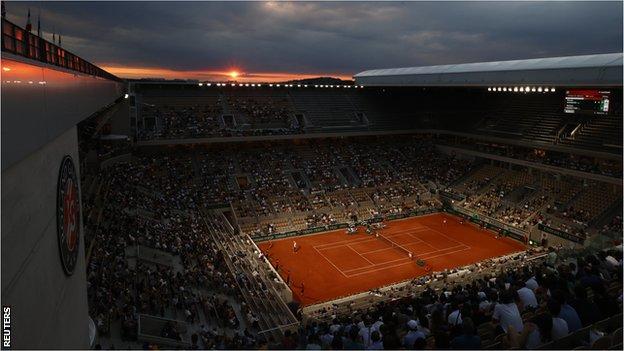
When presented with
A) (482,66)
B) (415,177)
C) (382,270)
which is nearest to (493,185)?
(415,177)

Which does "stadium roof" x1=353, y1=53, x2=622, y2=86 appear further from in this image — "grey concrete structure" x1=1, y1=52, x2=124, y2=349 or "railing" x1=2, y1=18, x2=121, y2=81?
"grey concrete structure" x1=1, y1=52, x2=124, y2=349

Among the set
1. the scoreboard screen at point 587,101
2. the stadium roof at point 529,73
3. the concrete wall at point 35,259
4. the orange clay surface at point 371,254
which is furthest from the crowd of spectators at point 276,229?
the stadium roof at point 529,73

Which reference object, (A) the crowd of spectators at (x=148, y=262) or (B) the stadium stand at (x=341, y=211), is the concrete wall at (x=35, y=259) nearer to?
(B) the stadium stand at (x=341, y=211)

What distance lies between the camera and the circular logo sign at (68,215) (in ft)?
23.0

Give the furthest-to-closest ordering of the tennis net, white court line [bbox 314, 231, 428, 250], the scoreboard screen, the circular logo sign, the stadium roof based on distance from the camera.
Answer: the scoreboard screen < white court line [bbox 314, 231, 428, 250] < the tennis net < the stadium roof < the circular logo sign

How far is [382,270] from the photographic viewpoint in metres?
27.5

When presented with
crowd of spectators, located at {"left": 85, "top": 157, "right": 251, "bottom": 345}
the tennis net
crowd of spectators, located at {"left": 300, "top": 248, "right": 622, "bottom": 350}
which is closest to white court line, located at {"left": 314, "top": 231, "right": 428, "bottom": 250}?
the tennis net

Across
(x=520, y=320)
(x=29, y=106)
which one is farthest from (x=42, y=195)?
(x=520, y=320)

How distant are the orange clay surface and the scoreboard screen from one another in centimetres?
1254

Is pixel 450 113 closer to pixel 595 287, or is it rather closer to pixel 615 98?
pixel 615 98

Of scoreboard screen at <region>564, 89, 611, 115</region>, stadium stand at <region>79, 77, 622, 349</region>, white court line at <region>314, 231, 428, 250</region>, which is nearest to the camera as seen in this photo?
stadium stand at <region>79, 77, 622, 349</region>

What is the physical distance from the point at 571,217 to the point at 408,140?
898 inches

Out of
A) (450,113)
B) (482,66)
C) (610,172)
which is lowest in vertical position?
(610,172)

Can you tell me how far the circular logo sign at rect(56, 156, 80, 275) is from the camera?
23.0 feet
